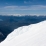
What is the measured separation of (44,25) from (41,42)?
9.53 ft

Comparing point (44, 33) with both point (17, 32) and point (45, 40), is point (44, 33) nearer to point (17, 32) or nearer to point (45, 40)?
point (45, 40)

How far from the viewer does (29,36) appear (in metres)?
12.2

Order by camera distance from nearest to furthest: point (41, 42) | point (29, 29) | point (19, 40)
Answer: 1. point (41, 42)
2. point (19, 40)
3. point (29, 29)

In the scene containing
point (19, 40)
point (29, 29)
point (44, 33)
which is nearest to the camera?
point (44, 33)

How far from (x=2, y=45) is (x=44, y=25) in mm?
4229

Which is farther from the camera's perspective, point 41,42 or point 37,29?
point 37,29

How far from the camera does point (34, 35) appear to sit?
A: 11.8 metres

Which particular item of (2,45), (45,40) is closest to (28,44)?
(45,40)

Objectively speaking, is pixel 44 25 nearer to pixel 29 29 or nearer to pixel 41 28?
pixel 41 28

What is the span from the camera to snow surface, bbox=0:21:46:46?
10.6m

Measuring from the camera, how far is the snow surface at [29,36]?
34.9ft

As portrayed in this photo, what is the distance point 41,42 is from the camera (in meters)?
10.2

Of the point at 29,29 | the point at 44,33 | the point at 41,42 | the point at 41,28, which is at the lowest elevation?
the point at 41,42

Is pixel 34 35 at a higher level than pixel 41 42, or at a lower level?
higher
